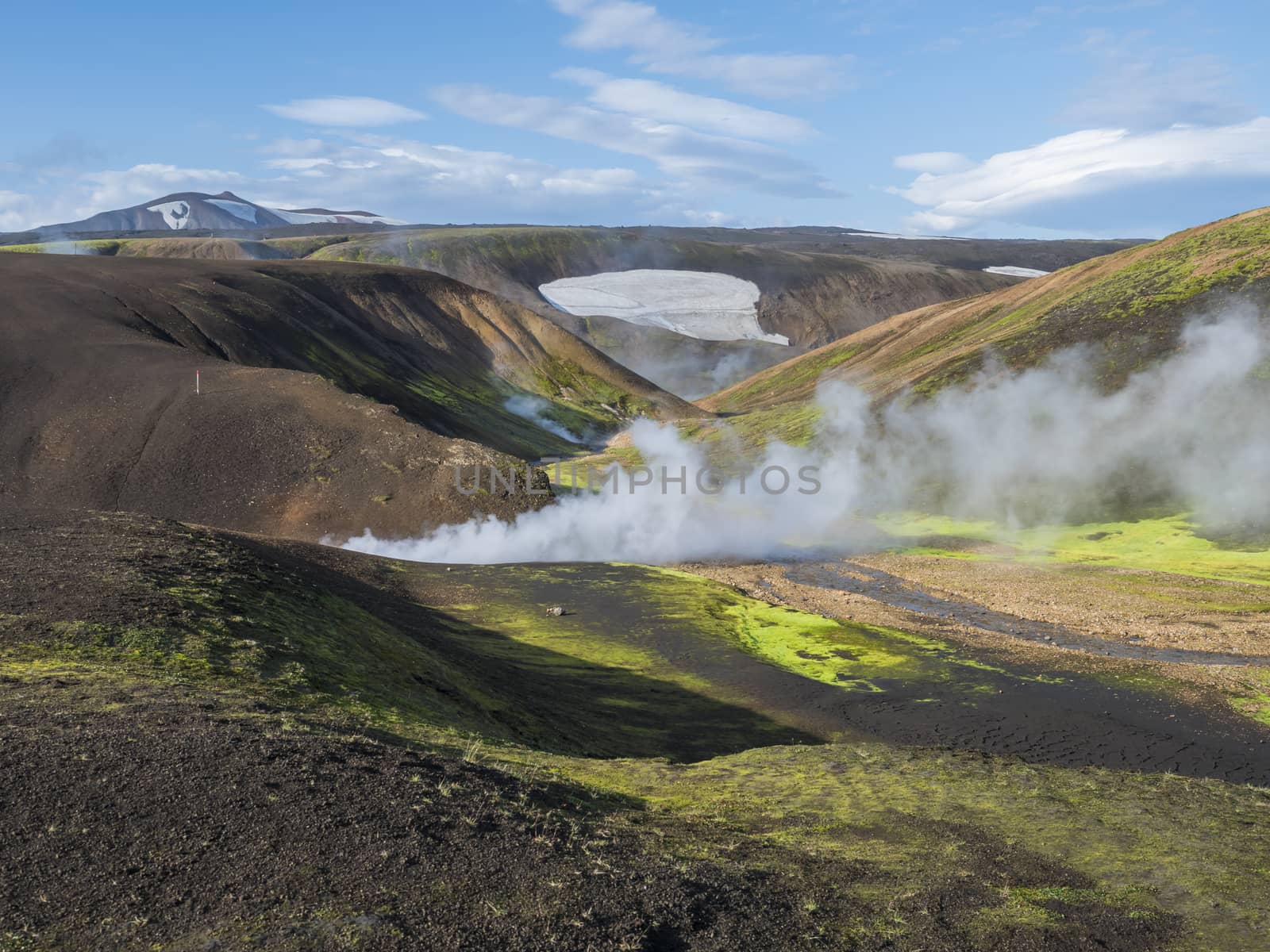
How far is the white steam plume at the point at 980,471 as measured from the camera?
2461 inches

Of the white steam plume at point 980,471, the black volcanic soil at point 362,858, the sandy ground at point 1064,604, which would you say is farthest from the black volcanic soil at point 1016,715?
the white steam plume at point 980,471

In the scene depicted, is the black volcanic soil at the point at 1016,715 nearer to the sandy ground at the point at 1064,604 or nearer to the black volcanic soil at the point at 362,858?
the sandy ground at the point at 1064,604

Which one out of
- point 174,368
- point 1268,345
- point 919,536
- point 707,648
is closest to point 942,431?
point 919,536

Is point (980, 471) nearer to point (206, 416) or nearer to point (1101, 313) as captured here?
point (1101, 313)

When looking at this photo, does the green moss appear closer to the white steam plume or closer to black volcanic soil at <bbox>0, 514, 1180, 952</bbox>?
the white steam plume

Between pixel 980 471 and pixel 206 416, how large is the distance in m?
61.6

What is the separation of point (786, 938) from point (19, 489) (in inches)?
2241

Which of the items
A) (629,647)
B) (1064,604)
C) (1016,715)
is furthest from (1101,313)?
(629,647)

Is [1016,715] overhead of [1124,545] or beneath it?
beneath

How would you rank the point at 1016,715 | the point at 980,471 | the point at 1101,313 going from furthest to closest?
the point at 1101,313 < the point at 980,471 < the point at 1016,715

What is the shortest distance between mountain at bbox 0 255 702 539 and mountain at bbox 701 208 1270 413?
164ft

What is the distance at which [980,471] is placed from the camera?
81375 mm

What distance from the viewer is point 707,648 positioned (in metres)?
38.6

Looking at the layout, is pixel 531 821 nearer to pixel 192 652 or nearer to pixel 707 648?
pixel 192 652
